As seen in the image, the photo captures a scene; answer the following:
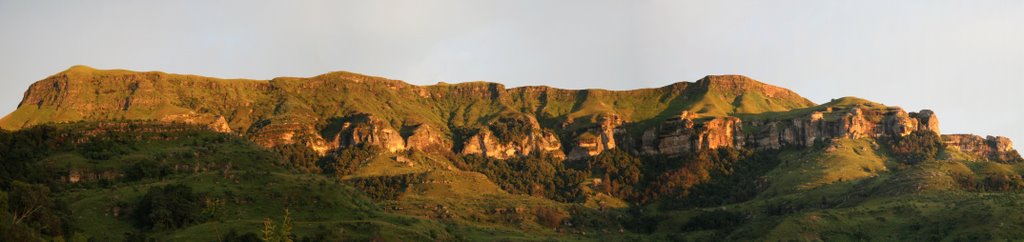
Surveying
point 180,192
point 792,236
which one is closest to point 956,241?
point 792,236

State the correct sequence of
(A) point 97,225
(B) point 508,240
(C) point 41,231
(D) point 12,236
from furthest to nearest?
(B) point 508,240 → (A) point 97,225 → (C) point 41,231 → (D) point 12,236

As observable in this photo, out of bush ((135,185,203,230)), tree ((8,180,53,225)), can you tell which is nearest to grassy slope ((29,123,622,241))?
bush ((135,185,203,230))

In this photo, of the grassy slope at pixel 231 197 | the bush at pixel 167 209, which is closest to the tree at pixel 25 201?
the grassy slope at pixel 231 197

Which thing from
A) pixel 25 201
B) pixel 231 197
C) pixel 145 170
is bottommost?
pixel 231 197

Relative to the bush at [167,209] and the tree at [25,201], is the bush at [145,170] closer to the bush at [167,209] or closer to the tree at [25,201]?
the bush at [167,209]

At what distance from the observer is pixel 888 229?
174m

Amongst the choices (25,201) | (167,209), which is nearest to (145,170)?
(167,209)

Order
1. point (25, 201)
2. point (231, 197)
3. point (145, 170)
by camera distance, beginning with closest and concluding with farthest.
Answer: point (25, 201) < point (231, 197) < point (145, 170)

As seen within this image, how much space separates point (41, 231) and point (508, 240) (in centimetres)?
9350

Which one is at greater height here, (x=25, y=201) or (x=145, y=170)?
(x=145, y=170)

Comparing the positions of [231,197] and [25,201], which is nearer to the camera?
[25,201]

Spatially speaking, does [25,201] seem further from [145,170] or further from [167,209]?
[145,170]

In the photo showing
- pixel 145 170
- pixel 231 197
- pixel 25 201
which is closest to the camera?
pixel 25 201

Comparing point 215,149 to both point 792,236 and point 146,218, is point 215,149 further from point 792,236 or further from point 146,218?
point 792,236
